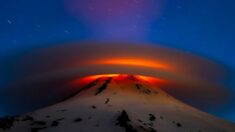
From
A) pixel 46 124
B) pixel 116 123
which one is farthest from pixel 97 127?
pixel 46 124

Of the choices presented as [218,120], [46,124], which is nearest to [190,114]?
[218,120]

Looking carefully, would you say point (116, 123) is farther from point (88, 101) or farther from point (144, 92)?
point (144, 92)

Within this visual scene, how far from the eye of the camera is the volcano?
61.7 meters

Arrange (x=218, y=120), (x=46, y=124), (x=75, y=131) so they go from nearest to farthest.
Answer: (x=75, y=131), (x=46, y=124), (x=218, y=120)

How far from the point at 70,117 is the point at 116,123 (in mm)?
14227

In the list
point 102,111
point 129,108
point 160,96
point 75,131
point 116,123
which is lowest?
point 75,131

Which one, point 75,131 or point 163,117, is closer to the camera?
point 75,131

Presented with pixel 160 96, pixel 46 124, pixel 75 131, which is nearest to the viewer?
pixel 75 131

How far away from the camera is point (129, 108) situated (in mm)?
92438

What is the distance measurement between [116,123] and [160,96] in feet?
166

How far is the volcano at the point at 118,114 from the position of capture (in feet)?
202

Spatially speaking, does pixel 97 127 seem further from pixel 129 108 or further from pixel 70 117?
pixel 129 108

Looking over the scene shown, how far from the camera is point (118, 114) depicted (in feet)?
237

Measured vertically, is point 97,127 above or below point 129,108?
below
